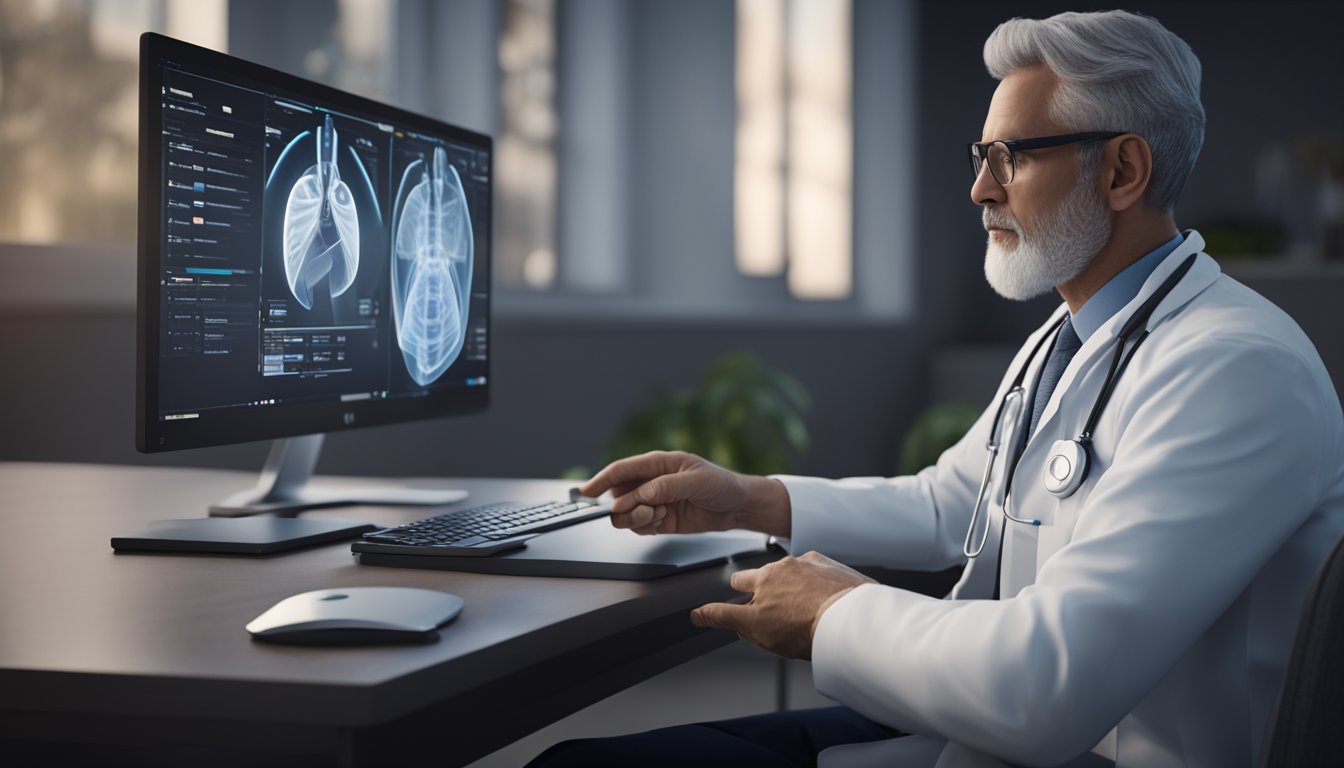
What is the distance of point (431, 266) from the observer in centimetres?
173

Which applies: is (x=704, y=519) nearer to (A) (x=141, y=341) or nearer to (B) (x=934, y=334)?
(A) (x=141, y=341)

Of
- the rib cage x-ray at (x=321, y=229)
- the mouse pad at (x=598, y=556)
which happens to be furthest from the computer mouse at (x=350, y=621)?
the rib cage x-ray at (x=321, y=229)

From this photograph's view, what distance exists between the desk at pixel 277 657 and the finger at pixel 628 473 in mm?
158

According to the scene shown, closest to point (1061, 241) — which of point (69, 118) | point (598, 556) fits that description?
point (598, 556)

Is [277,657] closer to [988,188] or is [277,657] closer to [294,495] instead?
[294,495]

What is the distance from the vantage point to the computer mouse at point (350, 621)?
0.91 metres

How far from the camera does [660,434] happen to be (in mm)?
3596

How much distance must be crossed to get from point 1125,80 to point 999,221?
0.22m

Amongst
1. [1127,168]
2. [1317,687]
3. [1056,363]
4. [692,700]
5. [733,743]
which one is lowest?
[692,700]

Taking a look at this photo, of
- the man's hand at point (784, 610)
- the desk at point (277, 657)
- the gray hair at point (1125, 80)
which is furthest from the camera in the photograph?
the gray hair at point (1125, 80)

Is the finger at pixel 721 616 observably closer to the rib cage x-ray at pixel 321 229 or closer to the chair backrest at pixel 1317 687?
the chair backrest at pixel 1317 687

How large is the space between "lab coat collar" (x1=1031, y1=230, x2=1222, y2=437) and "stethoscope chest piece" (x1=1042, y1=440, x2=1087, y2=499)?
65mm

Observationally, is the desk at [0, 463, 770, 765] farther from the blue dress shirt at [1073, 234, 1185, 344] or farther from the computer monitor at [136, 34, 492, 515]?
the blue dress shirt at [1073, 234, 1185, 344]

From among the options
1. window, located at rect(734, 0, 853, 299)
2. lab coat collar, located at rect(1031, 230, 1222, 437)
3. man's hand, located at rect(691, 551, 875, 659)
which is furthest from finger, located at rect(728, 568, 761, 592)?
window, located at rect(734, 0, 853, 299)
